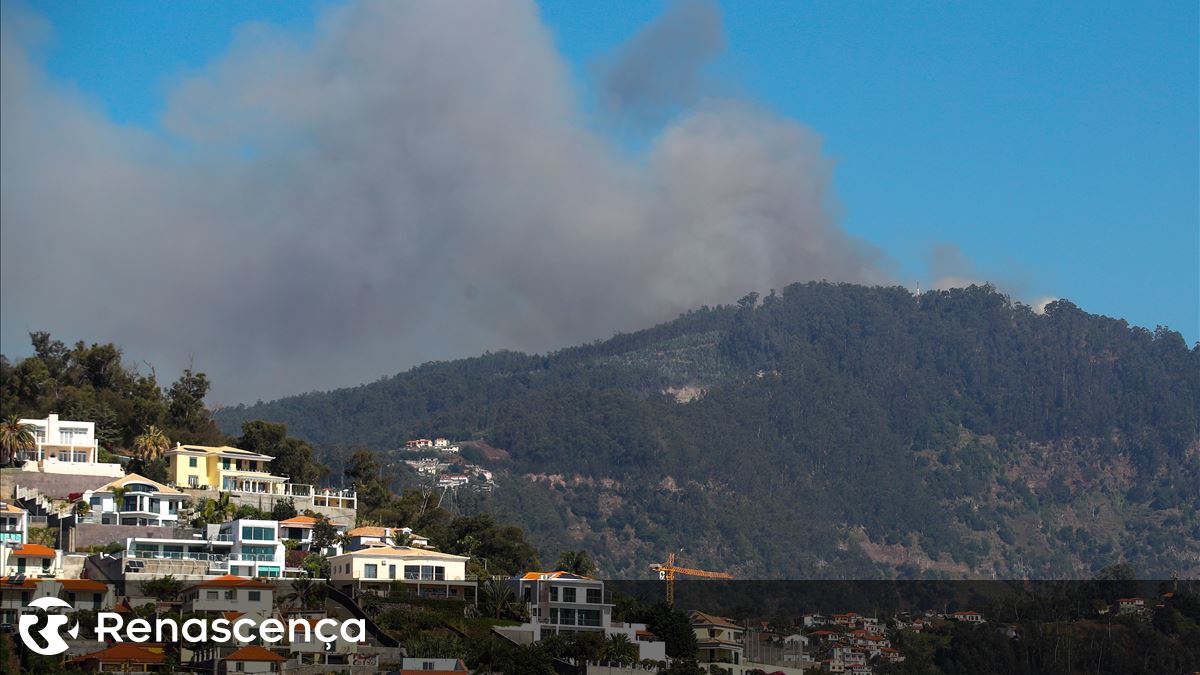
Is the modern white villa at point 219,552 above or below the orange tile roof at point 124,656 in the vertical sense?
above

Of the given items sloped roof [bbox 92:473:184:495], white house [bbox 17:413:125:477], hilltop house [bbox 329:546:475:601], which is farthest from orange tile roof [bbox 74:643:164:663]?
white house [bbox 17:413:125:477]

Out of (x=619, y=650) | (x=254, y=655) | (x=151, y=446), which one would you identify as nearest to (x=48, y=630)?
(x=254, y=655)

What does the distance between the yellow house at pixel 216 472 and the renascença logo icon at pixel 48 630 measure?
23497mm

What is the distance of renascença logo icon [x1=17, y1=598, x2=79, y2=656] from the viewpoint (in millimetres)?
74812

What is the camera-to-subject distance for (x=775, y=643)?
120312 mm

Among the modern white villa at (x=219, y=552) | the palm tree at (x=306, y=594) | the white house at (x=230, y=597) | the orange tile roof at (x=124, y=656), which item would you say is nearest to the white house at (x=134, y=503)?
the modern white villa at (x=219, y=552)

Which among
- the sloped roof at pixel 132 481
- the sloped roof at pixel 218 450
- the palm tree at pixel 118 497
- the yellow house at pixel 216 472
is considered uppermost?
the sloped roof at pixel 218 450

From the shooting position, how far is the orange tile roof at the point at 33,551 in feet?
275

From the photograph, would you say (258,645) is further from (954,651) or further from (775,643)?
(954,651)

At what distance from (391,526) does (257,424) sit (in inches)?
397

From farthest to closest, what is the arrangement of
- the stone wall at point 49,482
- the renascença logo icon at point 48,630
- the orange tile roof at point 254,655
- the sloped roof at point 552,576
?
the stone wall at point 49,482
the sloped roof at point 552,576
the orange tile roof at point 254,655
the renascença logo icon at point 48,630

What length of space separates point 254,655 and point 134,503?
19821 mm

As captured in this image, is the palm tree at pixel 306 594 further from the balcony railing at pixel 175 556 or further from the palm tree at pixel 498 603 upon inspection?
the palm tree at pixel 498 603

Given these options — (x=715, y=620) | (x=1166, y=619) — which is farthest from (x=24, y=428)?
(x=1166, y=619)
